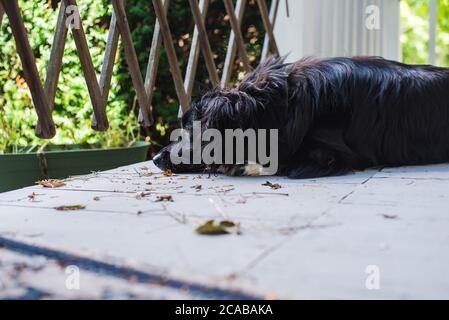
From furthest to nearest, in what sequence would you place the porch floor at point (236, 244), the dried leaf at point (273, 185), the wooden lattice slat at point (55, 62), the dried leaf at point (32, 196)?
1. the wooden lattice slat at point (55, 62)
2. the dried leaf at point (273, 185)
3. the dried leaf at point (32, 196)
4. the porch floor at point (236, 244)

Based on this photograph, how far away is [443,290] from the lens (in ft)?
2.96

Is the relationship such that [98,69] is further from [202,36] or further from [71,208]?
[71,208]

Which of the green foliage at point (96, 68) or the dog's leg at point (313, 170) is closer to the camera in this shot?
the dog's leg at point (313, 170)

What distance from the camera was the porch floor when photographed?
97 centimetres

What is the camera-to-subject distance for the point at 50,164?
2.93 m

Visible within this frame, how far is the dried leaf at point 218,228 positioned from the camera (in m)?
1.29

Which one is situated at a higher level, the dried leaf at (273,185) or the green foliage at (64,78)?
the green foliage at (64,78)

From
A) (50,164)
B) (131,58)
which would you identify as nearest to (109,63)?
(131,58)

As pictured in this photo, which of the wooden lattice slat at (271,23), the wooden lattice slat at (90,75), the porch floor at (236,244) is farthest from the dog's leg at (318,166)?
the wooden lattice slat at (271,23)

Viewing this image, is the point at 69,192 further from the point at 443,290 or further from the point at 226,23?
the point at 226,23

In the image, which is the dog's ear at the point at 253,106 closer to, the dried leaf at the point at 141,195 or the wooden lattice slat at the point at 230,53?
the dried leaf at the point at 141,195

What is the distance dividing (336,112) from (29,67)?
1.35 meters

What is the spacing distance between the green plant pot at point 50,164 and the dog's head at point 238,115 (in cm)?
85
